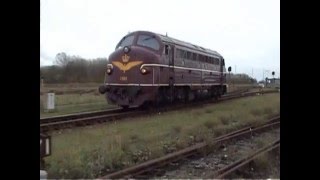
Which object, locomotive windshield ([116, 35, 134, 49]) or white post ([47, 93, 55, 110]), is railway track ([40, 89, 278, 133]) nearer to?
white post ([47, 93, 55, 110])

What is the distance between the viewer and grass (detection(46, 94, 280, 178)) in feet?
14.5

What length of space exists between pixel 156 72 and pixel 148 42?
709 millimetres

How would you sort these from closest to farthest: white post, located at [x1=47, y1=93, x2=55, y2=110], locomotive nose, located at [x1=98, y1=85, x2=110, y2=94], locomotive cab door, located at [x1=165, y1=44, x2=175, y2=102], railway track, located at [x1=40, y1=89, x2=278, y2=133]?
white post, located at [x1=47, y1=93, x2=55, y2=110] < railway track, located at [x1=40, y1=89, x2=278, y2=133] < locomotive nose, located at [x1=98, y1=85, x2=110, y2=94] < locomotive cab door, located at [x1=165, y1=44, x2=175, y2=102]

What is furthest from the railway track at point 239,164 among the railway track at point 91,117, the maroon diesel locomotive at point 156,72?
the maroon diesel locomotive at point 156,72

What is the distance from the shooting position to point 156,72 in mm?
9156

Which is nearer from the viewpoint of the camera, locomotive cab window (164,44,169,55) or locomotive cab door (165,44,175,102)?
locomotive cab door (165,44,175,102)

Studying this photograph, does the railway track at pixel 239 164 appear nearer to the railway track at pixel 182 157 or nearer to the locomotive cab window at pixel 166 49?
the railway track at pixel 182 157

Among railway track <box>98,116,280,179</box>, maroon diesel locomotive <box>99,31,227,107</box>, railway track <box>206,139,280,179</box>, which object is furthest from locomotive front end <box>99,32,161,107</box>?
railway track <box>206,139,280,179</box>

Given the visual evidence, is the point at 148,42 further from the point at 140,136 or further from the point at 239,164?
the point at 239,164

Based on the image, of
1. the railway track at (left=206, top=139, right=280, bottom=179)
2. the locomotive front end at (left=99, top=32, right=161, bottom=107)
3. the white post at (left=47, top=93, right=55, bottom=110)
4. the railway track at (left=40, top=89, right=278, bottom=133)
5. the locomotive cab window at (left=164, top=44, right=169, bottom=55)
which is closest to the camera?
the white post at (left=47, top=93, right=55, bottom=110)

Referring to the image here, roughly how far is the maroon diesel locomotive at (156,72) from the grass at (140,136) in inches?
26.9

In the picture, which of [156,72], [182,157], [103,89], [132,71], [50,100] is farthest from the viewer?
[132,71]

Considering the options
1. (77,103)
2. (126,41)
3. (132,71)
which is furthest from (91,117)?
(126,41)
